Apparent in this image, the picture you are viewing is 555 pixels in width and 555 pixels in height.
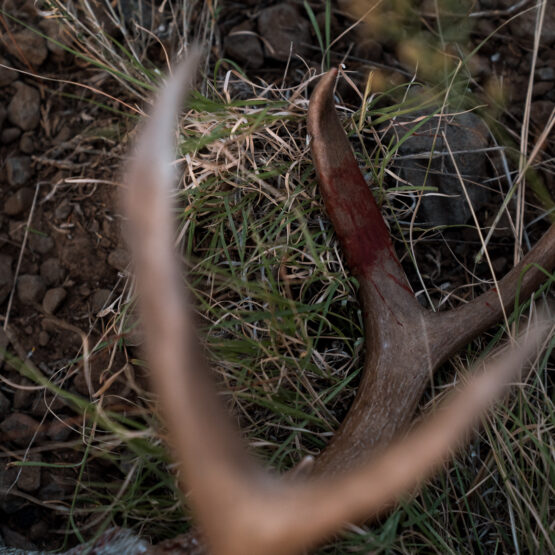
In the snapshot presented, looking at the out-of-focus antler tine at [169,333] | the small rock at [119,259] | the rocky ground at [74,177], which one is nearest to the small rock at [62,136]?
the rocky ground at [74,177]

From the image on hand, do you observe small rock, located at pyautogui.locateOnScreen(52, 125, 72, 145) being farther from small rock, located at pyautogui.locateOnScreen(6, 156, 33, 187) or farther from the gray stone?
the gray stone

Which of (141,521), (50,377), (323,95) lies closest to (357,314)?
(323,95)

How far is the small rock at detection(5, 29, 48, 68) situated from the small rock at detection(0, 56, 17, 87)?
1.3 inches

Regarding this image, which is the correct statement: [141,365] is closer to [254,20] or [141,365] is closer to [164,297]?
[164,297]

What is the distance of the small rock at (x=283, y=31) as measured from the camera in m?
1.73

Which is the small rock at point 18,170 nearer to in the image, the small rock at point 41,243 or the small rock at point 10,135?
the small rock at point 10,135

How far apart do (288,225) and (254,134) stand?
27cm

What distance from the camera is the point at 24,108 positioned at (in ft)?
5.72

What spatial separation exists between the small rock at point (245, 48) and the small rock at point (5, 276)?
33.4 inches

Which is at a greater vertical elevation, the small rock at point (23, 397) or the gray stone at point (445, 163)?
the gray stone at point (445, 163)

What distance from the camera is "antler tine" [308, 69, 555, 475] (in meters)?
1.21

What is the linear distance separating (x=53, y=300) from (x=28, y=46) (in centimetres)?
75

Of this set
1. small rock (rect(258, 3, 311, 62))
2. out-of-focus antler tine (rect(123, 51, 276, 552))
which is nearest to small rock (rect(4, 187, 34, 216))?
small rock (rect(258, 3, 311, 62))

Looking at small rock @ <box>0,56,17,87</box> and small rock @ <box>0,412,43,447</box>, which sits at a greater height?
small rock @ <box>0,56,17,87</box>
